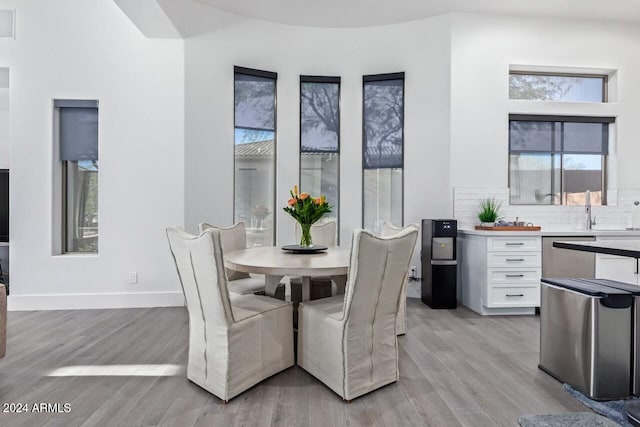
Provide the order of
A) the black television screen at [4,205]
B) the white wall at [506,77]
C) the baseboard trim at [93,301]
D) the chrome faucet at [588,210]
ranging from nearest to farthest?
the baseboard trim at [93,301]
the black television screen at [4,205]
the chrome faucet at [588,210]
the white wall at [506,77]

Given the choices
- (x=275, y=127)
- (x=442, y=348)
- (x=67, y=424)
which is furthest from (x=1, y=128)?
(x=442, y=348)

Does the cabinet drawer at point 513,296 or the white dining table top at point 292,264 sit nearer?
the white dining table top at point 292,264

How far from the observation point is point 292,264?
232 cm

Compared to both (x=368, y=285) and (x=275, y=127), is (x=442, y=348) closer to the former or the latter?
(x=368, y=285)

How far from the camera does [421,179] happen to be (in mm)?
4500

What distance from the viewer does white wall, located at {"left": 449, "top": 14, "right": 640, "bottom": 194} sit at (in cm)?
435

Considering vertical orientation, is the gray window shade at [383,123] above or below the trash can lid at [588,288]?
above

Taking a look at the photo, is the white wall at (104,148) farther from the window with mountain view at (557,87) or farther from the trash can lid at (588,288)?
the window with mountain view at (557,87)

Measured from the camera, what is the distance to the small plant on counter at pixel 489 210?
13.6 ft

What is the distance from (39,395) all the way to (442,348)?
8.81 ft

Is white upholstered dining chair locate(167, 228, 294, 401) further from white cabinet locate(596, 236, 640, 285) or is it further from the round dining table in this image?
Result: white cabinet locate(596, 236, 640, 285)

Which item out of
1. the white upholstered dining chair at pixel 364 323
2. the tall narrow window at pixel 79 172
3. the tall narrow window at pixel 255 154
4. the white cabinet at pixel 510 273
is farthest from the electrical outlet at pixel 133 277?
the white cabinet at pixel 510 273

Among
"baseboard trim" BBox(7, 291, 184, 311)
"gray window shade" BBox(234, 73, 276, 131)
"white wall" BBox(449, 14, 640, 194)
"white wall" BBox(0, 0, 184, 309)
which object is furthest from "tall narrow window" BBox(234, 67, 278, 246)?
"white wall" BBox(449, 14, 640, 194)

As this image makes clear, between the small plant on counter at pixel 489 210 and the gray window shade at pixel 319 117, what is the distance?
1878 mm
